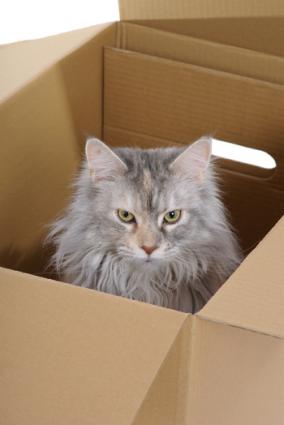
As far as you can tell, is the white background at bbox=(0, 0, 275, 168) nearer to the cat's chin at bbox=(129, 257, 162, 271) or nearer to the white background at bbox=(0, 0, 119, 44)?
the white background at bbox=(0, 0, 119, 44)

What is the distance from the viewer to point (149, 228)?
169 centimetres

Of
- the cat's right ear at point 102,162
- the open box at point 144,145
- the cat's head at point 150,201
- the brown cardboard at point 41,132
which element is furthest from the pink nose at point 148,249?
the brown cardboard at point 41,132

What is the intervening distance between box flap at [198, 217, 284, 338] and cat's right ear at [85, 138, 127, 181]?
0.47 m

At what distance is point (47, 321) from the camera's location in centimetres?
129

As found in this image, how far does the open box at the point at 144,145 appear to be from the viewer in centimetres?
125

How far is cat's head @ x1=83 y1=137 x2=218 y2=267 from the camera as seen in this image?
5.57 ft

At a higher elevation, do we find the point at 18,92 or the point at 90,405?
the point at 18,92

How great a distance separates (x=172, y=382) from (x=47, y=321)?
23 centimetres

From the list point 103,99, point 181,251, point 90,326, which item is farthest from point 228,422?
point 103,99

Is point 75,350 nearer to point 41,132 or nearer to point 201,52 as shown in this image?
point 41,132

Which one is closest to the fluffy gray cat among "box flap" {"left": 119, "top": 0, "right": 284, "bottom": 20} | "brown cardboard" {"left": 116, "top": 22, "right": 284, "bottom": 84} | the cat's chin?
the cat's chin

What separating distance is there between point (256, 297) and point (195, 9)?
3.36 feet

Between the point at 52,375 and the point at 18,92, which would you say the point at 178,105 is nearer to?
the point at 18,92

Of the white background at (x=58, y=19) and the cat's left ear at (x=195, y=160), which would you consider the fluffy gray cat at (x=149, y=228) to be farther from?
the white background at (x=58, y=19)
